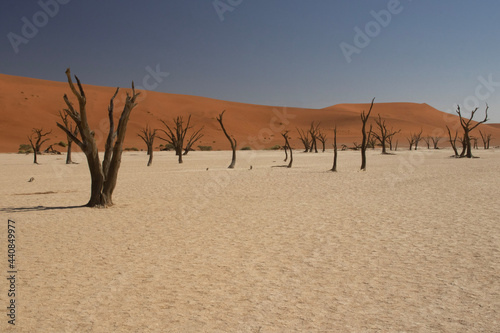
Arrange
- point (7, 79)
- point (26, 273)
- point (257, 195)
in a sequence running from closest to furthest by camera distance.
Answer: point (26, 273) < point (257, 195) < point (7, 79)

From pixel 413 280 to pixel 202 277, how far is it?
8.65ft

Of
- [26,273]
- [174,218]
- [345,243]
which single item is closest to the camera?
[26,273]

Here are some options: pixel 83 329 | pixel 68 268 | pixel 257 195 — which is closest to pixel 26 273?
pixel 68 268

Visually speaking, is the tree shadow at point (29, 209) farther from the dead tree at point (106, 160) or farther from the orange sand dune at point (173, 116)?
the orange sand dune at point (173, 116)

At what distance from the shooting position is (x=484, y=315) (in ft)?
12.6

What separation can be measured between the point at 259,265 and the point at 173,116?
248ft

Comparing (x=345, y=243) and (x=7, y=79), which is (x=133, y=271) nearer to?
(x=345, y=243)

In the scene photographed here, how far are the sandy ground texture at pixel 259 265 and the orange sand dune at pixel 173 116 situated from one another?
48.2 metres

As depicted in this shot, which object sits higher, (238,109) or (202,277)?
(238,109)

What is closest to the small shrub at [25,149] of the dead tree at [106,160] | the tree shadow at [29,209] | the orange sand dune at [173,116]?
the orange sand dune at [173,116]

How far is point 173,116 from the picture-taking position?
78.6 m

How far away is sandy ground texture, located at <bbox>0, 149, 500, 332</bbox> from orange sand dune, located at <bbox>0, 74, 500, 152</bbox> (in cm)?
4824

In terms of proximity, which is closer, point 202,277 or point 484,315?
point 484,315

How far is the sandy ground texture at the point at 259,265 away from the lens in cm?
386
